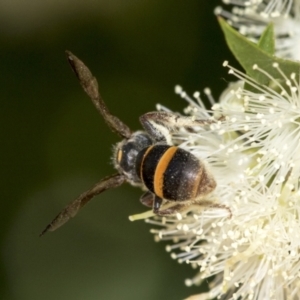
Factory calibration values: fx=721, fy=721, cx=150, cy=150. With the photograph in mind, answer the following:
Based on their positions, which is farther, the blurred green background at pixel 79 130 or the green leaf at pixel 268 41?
the blurred green background at pixel 79 130

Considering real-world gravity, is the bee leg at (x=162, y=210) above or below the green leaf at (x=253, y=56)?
Answer: below

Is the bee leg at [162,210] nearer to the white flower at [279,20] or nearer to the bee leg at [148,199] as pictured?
the bee leg at [148,199]

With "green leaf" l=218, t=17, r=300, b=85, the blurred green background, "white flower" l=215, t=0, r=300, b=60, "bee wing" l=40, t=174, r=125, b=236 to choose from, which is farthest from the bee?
the blurred green background

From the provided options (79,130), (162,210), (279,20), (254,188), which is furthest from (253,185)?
(79,130)

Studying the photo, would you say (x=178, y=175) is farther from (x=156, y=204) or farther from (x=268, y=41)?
(x=268, y=41)

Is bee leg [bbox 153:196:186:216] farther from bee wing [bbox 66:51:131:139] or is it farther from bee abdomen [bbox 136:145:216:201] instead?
bee wing [bbox 66:51:131:139]

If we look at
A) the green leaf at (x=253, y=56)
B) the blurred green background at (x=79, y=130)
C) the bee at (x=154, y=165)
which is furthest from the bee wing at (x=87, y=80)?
the blurred green background at (x=79, y=130)

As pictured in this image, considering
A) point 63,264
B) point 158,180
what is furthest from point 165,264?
point 158,180

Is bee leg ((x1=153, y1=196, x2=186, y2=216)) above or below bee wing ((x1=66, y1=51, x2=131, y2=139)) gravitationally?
below
